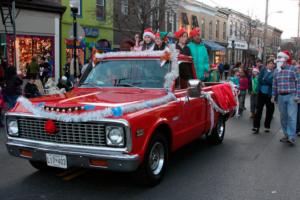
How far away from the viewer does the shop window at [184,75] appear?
6.11 meters

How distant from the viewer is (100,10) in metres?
24.0

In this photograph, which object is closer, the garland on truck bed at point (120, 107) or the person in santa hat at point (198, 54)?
the garland on truck bed at point (120, 107)

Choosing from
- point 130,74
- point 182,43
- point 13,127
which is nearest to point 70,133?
point 13,127

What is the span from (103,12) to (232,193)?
20478mm

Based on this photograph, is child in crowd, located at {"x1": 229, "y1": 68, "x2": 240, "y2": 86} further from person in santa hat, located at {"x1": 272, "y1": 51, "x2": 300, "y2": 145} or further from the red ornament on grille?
the red ornament on grille

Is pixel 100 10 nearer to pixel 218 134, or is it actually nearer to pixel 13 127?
pixel 218 134

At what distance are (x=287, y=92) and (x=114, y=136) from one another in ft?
16.0

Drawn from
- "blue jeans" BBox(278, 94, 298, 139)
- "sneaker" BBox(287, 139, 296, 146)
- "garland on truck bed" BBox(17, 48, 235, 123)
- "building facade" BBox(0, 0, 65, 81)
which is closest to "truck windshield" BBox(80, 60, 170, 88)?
"garland on truck bed" BBox(17, 48, 235, 123)

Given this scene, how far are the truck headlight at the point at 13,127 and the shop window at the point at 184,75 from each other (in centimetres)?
244

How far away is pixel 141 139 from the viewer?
15.4 ft

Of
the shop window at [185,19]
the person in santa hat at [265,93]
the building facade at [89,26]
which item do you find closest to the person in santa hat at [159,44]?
the person in santa hat at [265,93]

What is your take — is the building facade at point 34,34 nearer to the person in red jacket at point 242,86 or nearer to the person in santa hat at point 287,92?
the person in red jacket at point 242,86

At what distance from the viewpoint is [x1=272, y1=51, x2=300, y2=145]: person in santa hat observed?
26.4 ft

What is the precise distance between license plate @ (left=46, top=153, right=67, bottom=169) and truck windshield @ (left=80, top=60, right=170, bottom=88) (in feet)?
5.21
